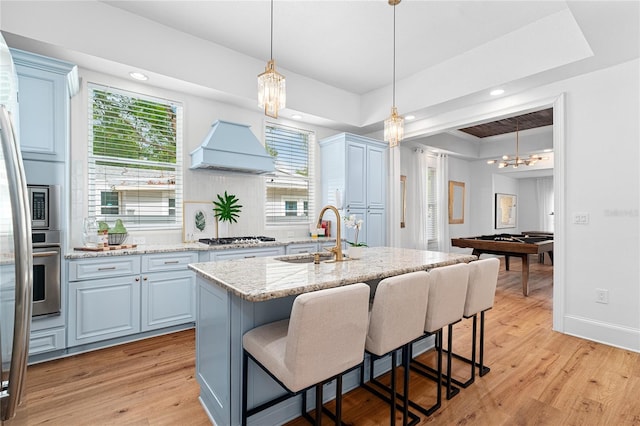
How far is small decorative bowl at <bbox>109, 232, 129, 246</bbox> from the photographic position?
3.15m

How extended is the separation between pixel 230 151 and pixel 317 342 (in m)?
2.81

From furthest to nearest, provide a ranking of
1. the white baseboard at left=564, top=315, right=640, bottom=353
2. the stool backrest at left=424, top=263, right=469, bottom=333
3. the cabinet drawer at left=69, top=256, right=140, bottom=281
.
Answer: the white baseboard at left=564, top=315, right=640, bottom=353 → the cabinet drawer at left=69, top=256, right=140, bottom=281 → the stool backrest at left=424, top=263, right=469, bottom=333

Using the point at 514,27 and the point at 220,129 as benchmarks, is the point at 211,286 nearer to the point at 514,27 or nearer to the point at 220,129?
the point at 220,129

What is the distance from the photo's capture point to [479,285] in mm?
2324

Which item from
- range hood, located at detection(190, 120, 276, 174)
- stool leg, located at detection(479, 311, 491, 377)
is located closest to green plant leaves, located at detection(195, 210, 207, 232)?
range hood, located at detection(190, 120, 276, 174)

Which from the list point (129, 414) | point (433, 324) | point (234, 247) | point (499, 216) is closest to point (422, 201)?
point (499, 216)

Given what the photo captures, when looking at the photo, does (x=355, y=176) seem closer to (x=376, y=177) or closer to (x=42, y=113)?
(x=376, y=177)

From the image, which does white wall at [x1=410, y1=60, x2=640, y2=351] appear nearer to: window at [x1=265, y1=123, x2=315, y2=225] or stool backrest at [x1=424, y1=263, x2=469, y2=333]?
stool backrest at [x1=424, y1=263, x2=469, y2=333]

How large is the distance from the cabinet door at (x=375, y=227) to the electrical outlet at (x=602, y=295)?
2640 millimetres

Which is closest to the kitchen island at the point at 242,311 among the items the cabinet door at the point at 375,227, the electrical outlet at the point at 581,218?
the electrical outlet at the point at 581,218

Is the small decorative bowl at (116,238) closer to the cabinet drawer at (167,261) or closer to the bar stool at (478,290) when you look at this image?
the cabinet drawer at (167,261)

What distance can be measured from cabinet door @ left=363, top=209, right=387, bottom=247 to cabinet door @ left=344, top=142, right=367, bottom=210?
253 mm

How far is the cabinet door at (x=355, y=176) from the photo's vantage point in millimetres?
4699

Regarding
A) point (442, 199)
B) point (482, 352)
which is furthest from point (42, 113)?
point (442, 199)
